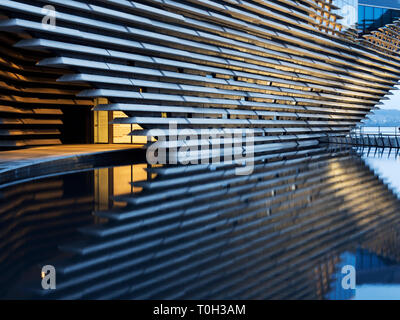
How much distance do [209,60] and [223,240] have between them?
14320 mm

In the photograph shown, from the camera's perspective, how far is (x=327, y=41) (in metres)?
27.6

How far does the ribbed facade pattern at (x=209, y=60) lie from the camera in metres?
14.2

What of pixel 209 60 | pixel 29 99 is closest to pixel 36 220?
pixel 209 60

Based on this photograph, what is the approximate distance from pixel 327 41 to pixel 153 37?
14.4 meters

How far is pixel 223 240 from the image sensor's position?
565cm

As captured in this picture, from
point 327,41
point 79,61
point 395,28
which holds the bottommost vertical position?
point 79,61

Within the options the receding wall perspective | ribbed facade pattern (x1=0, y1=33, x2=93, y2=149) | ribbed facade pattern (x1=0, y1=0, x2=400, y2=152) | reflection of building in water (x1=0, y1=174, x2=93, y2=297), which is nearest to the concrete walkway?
the receding wall perspective

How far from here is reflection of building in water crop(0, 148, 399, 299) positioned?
13.1ft

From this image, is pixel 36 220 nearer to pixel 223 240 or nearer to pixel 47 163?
pixel 223 240

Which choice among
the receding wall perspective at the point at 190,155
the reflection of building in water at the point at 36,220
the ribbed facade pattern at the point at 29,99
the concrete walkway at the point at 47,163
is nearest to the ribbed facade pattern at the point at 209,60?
the receding wall perspective at the point at 190,155

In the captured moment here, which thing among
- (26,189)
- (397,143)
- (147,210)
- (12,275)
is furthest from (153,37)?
(397,143)
